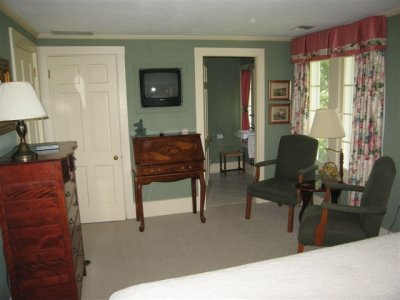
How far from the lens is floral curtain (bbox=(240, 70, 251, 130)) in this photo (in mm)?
6711

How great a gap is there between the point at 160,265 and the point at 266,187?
1571 millimetres

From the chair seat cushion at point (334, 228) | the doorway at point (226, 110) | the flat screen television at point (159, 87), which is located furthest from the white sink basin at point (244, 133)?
the chair seat cushion at point (334, 228)

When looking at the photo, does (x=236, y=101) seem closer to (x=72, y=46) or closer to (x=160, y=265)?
(x=72, y=46)

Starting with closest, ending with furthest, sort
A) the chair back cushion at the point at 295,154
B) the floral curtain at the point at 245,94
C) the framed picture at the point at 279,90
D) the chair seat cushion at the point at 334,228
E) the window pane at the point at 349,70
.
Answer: the chair seat cushion at the point at 334,228 < the window pane at the point at 349,70 < the chair back cushion at the point at 295,154 < the framed picture at the point at 279,90 < the floral curtain at the point at 245,94

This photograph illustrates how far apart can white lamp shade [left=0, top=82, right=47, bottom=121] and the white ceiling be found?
89cm

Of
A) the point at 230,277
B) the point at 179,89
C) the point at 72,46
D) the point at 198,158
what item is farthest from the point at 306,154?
the point at 72,46

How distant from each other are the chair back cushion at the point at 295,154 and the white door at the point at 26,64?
2980 mm

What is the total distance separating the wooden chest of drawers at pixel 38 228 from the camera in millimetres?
2275

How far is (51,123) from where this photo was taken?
4.24 m

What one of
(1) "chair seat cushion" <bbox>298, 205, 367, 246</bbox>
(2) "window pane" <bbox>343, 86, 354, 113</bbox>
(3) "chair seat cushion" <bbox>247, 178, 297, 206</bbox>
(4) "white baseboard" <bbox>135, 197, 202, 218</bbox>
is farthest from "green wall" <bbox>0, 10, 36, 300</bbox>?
(2) "window pane" <bbox>343, 86, 354, 113</bbox>

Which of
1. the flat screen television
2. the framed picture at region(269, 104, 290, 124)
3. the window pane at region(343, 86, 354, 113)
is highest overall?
the flat screen television

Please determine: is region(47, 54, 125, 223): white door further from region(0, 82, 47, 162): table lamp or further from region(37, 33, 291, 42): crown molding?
region(0, 82, 47, 162): table lamp

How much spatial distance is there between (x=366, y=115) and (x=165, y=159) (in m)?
2.27

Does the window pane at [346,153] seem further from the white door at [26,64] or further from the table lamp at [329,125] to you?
the white door at [26,64]
